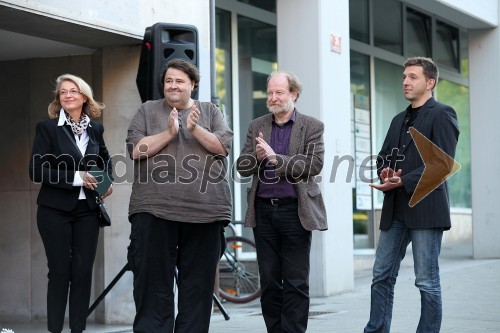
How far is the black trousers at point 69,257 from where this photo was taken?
22.7 ft

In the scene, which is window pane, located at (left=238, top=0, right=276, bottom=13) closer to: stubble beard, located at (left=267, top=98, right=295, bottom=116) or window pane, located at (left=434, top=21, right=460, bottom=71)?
window pane, located at (left=434, top=21, right=460, bottom=71)

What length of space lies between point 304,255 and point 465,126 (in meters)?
16.5

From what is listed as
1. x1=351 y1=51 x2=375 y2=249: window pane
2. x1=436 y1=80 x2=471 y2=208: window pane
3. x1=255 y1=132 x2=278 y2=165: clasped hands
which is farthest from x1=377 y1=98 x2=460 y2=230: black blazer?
x1=436 y1=80 x2=471 y2=208: window pane

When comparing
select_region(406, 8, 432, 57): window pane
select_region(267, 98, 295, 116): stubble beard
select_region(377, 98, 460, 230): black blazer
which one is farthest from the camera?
select_region(406, 8, 432, 57): window pane

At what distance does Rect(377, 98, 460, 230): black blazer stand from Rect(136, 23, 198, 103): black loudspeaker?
204cm

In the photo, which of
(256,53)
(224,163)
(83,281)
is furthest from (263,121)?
(256,53)

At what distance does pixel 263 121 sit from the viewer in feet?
22.8

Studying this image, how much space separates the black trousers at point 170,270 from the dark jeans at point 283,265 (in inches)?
16.9

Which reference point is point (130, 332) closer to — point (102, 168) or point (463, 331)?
point (102, 168)

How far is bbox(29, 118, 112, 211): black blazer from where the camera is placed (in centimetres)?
697

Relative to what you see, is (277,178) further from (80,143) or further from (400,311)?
(400,311)

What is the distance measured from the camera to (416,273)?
6660 mm

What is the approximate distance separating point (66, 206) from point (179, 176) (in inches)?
48.1

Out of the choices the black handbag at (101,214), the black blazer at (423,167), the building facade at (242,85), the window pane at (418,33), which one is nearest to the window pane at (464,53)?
the window pane at (418,33)
